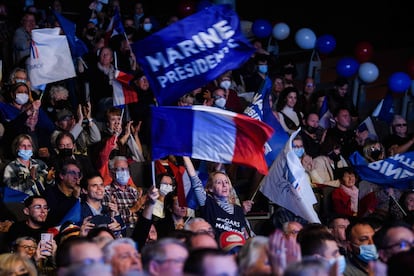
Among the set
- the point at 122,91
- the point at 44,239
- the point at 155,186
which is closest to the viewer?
the point at 44,239

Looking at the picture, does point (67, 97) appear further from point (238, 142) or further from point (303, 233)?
point (303, 233)

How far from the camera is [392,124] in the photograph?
12945mm

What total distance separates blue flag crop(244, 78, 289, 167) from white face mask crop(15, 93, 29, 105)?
8.70 ft

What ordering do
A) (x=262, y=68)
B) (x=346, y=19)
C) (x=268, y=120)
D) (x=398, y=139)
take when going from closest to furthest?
(x=268, y=120), (x=398, y=139), (x=262, y=68), (x=346, y=19)

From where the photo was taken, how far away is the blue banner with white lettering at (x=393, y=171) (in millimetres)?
10227

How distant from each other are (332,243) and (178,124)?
196 centimetres

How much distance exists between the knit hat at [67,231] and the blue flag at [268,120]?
8.71 feet

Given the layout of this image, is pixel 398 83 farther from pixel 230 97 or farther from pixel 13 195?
pixel 13 195

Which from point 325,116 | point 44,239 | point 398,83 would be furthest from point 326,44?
point 44,239

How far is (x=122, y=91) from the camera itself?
11.9m

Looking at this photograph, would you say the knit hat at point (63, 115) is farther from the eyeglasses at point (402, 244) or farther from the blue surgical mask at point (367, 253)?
the eyeglasses at point (402, 244)

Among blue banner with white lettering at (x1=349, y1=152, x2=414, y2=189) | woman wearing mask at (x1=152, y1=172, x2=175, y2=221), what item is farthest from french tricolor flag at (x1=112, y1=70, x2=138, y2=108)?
blue banner with white lettering at (x1=349, y1=152, x2=414, y2=189)

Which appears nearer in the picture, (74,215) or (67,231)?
(67,231)

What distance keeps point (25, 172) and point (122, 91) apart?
2.43 metres
